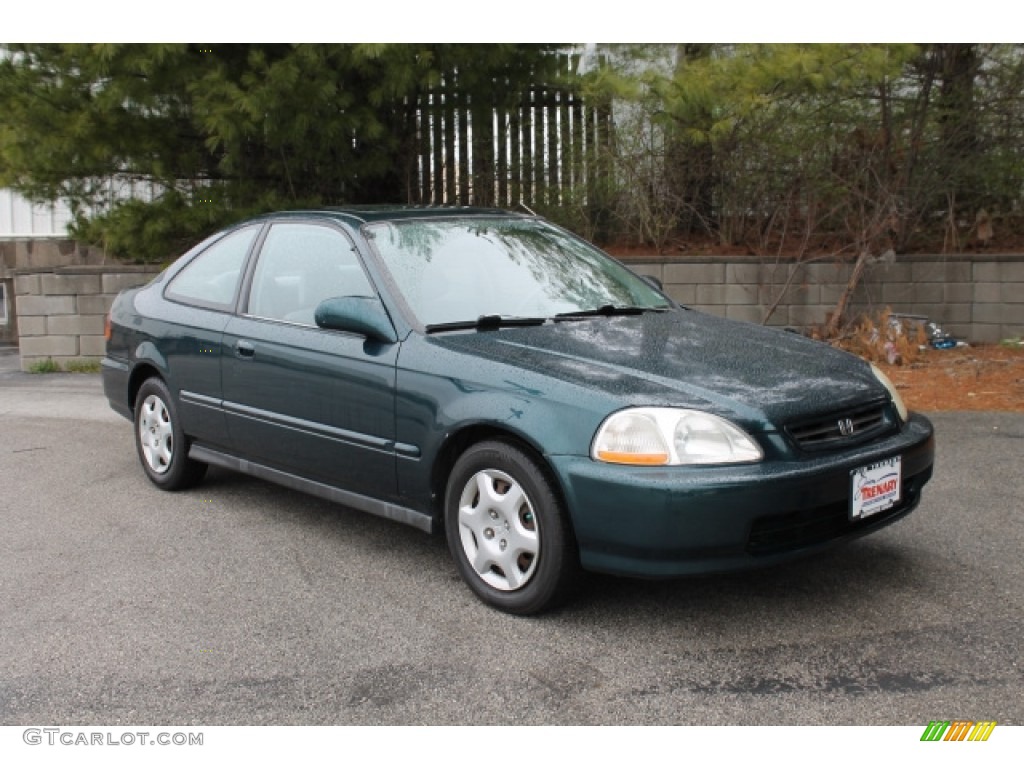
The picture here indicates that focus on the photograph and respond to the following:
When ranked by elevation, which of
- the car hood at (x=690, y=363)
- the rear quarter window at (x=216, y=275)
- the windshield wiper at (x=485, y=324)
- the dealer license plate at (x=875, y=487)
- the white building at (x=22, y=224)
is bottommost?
the dealer license plate at (x=875, y=487)

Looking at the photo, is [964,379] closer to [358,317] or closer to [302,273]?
[302,273]

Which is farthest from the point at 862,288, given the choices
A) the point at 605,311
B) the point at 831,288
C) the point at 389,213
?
the point at 389,213

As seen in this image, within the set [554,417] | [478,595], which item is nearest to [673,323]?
[554,417]

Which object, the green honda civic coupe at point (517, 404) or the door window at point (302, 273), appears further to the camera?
the door window at point (302, 273)

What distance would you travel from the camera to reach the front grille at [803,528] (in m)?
3.79

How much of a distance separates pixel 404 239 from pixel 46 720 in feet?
8.37

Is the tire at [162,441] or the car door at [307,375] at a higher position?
the car door at [307,375]

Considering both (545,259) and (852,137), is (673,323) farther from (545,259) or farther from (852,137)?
(852,137)

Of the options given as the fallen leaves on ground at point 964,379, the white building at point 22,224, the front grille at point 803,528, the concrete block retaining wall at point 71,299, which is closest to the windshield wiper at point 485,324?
the front grille at point 803,528

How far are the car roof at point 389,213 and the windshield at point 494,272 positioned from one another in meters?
0.07

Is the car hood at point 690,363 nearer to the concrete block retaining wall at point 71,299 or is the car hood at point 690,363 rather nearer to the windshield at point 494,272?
the windshield at point 494,272

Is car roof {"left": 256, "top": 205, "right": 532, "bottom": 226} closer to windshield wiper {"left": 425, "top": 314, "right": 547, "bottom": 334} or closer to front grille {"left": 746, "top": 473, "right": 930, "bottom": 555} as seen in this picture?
windshield wiper {"left": 425, "top": 314, "right": 547, "bottom": 334}

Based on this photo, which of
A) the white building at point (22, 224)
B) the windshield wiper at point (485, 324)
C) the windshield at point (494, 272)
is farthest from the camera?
the white building at point (22, 224)
